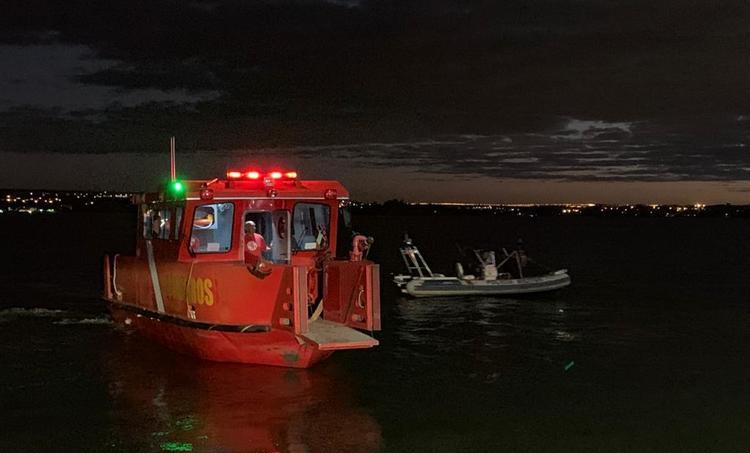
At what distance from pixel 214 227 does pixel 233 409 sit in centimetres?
337

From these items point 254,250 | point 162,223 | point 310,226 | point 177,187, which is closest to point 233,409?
point 254,250

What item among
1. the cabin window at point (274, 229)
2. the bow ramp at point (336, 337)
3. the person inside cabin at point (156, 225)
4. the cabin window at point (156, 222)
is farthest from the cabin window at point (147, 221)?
the bow ramp at point (336, 337)

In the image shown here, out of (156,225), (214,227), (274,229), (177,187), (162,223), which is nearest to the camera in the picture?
(177,187)

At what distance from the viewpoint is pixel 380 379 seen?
15.1 metres

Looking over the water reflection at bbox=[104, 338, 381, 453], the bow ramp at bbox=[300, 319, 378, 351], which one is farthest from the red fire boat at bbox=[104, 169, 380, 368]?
the water reflection at bbox=[104, 338, 381, 453]

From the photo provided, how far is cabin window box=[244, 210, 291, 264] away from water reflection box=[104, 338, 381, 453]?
6.40 feet

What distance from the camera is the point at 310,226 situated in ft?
50.5

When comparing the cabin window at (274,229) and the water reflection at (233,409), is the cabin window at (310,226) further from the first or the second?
the water reflection at (233,409)

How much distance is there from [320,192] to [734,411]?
7.14m

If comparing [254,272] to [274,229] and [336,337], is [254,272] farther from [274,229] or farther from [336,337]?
[274,229]

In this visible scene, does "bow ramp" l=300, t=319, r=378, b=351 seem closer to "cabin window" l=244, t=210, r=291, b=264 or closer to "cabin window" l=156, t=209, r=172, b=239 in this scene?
"cabin window" l=244, t=210, r=291, b=264

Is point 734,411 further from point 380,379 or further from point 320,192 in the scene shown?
point 320,192

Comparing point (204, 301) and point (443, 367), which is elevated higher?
point (204, 301)

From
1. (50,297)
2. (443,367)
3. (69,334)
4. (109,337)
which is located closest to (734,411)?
(443,367)
